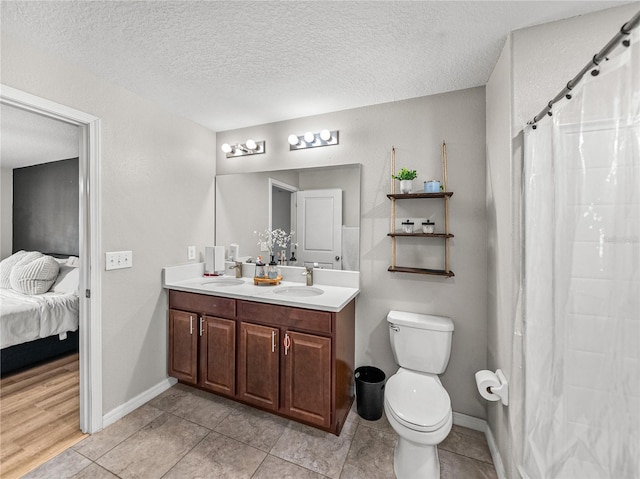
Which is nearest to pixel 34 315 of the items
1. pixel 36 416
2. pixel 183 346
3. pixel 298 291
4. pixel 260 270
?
pixel 36 416

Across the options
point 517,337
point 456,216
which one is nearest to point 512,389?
point 517,337

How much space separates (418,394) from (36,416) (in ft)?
8.56

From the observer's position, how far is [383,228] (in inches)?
82.4

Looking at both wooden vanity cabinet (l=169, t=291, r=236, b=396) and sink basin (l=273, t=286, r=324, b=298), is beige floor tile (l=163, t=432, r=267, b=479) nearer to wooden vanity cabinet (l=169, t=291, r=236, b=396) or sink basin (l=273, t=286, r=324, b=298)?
wooden vanity cabinet (l=169, t=291, r=236, b=396)

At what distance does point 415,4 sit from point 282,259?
1878 mm

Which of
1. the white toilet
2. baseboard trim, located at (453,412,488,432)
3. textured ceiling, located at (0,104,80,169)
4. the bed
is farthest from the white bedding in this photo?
baseboard trim, located at (453,412,488,432)

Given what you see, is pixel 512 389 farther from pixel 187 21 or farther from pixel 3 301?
pixel 3 301

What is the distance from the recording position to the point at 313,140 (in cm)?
227

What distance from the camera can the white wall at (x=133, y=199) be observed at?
162 cm

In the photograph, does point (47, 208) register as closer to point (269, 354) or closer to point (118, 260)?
point (118, 260)

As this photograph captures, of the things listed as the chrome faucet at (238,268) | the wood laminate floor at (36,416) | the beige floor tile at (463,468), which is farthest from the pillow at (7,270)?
the beige floor tile at (463,468)

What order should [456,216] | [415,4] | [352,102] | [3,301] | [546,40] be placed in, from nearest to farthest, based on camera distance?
[415,4] < [546,40] < [456,216] < [352,102] < [3,301]

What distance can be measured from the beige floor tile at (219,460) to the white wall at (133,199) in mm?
748

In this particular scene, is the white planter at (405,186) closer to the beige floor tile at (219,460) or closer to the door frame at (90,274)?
the beige floor tile at (219,460)
